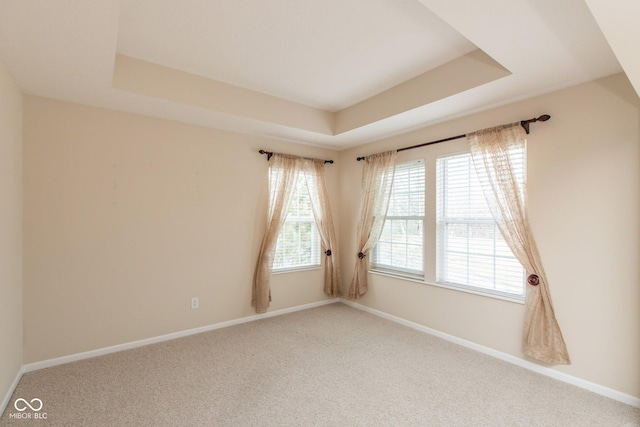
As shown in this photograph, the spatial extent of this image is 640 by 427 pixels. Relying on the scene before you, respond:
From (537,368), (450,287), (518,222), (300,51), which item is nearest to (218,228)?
(300,51)

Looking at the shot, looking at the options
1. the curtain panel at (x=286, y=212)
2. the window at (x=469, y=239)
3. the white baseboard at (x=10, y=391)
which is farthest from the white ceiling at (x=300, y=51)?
the white baseboard at (x=10, y=391)

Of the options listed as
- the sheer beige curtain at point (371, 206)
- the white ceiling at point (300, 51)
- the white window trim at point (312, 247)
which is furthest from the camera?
the white window trim at point (312, 247)

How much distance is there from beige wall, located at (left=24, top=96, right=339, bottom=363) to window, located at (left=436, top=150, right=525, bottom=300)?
2.16m

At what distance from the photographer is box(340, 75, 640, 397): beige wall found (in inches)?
85.5

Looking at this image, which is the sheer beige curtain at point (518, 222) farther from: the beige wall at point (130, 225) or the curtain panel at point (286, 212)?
the beige wall at point (130, 225)

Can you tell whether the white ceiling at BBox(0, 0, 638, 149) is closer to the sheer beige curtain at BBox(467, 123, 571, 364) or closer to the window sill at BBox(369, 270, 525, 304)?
the sheer beige curtain at BBox(467, 123, 571, 364)

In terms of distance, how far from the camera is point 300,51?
2.45 meters

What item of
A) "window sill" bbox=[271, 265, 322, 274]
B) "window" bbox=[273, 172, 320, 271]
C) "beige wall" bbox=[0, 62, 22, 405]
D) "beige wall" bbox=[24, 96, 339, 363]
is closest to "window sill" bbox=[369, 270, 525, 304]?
"window sill" bbox=[271, 265, 322, 274]

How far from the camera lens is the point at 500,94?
2.62 meters

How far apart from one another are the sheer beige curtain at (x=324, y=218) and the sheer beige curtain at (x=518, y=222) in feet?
6.58

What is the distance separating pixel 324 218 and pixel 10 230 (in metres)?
3.13

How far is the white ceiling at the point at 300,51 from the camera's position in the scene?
168cm

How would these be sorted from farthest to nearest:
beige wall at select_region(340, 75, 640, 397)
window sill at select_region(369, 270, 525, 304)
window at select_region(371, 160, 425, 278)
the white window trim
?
the white window trim, window at select_region(371, 160, 425, 278), window sill at select_region(369, 270, 525, 304), beige wall at select_region(340, 75, 640, 397)

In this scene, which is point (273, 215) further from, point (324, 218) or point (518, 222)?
point (518, 222)
